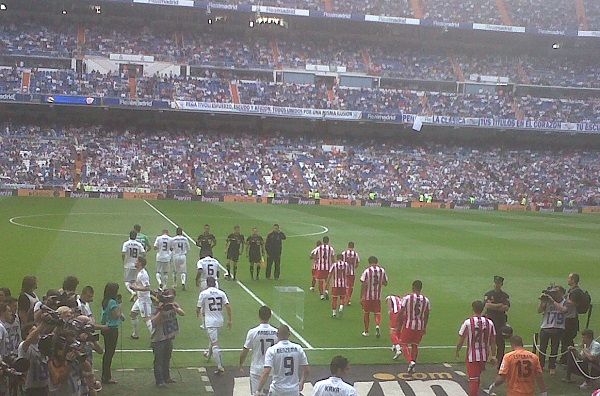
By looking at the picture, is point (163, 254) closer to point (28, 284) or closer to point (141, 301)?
point (141, 301)

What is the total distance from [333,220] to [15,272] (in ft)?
77.0

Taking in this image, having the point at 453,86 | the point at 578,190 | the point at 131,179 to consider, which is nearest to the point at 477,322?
the point at 131,179

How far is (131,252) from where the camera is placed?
61.2 ft

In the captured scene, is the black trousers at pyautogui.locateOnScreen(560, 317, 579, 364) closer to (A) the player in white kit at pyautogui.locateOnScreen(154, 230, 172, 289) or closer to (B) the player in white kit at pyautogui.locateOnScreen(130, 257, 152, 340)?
(B) the player in white kit at pyautogui.locateOnScreen(130, 257, 152, 340)

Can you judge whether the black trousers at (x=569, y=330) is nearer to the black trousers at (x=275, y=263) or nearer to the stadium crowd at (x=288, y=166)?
the black trousers at (x=275, y=263)

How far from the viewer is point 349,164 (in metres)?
62.2

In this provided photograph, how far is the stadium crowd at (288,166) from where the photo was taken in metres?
55.5

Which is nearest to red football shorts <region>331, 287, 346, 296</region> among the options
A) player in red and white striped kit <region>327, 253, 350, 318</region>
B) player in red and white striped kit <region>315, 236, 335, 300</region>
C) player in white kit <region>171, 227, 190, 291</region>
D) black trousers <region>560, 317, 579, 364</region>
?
player in red and white striped kit <region>327, 253, 350, 318</region>

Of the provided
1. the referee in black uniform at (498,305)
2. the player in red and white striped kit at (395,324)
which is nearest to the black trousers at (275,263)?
the player in red and white striped kit at (395,324)

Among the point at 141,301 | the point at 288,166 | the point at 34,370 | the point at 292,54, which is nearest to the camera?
the point at 34,370

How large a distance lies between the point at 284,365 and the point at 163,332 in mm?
3212

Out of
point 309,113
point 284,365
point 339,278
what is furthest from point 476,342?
point 309,113

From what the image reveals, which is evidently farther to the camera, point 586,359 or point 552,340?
point 552,340

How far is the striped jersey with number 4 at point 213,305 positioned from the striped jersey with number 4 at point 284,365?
358cm
